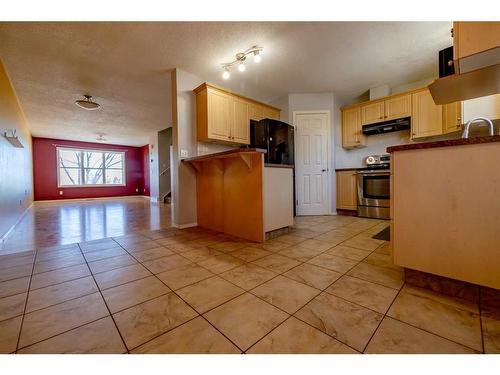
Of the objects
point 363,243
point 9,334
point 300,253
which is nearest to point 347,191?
point 363,243

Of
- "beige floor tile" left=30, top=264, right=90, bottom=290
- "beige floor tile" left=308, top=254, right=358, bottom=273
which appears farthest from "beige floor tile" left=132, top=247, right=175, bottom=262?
"beige floor tile" left=308, top=254, right=358, bottom=273

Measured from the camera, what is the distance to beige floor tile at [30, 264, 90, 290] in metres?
1.42

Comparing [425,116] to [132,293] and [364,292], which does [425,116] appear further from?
[132,293]

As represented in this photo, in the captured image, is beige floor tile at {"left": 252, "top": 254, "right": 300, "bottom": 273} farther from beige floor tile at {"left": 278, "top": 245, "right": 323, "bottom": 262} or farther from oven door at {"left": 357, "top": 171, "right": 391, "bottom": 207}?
oven door at {"left": 357, "top": 171, "right": 391, "bottom": 207}

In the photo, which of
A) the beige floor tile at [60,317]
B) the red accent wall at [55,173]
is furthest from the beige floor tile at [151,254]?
the red accent wall at [55,173]

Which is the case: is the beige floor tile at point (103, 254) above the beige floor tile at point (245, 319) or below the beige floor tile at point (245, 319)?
above

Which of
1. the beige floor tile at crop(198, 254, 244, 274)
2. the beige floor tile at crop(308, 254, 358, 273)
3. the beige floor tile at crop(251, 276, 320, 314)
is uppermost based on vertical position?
the beige floor tile at crop(198, 254, 244, 274)

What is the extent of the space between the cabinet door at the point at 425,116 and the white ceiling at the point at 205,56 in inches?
16.9

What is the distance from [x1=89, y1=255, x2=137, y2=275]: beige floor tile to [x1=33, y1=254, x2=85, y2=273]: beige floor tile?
0.61 ft

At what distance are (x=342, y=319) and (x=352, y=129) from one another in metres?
4.09

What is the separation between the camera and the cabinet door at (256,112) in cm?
382

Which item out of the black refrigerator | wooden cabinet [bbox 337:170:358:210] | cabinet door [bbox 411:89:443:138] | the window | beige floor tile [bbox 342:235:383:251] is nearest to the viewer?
beige floor tile [bbox 342:235:383:251]

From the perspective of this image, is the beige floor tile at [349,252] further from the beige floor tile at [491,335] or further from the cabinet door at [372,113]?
the cabinet door at [372,113]
